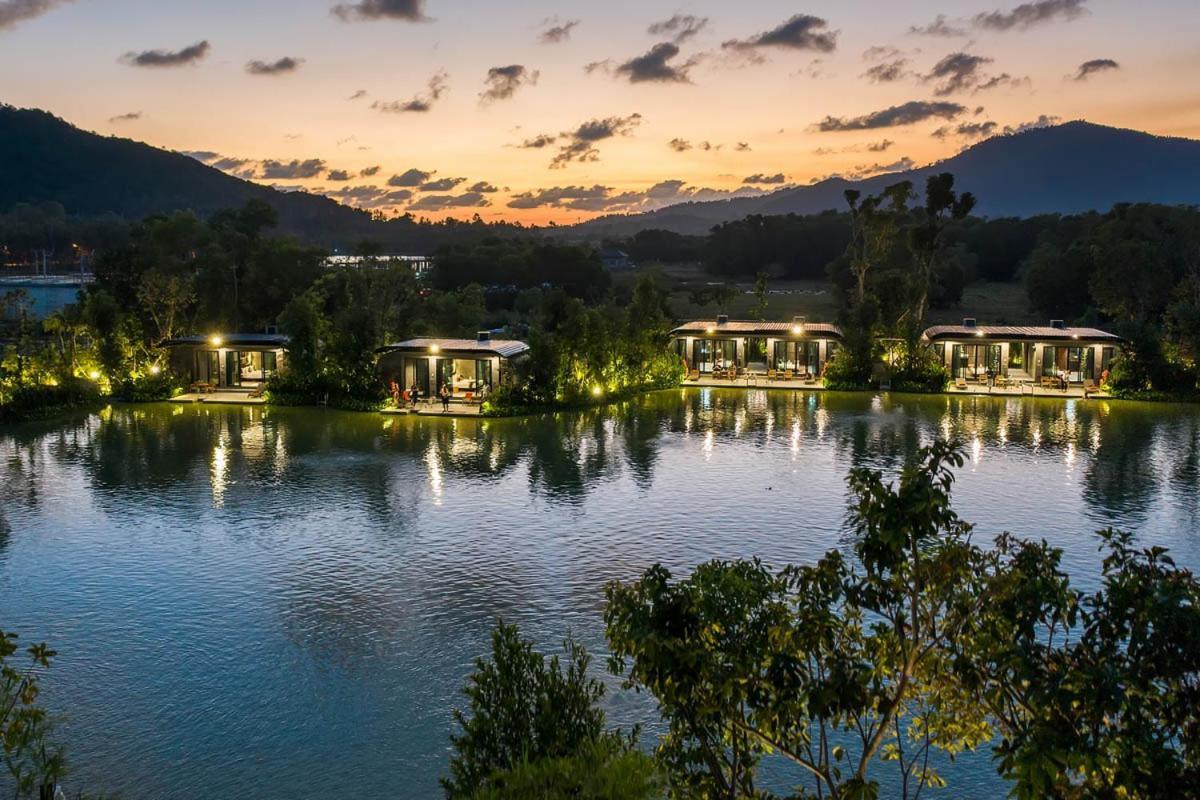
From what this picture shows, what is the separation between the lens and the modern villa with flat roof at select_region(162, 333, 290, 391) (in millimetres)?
46594

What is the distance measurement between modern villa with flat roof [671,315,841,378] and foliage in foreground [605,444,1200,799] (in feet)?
142

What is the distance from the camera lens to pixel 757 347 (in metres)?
53.9

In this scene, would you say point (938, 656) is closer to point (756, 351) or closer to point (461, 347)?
point (461, 347)

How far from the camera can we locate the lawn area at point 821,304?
80188 mm

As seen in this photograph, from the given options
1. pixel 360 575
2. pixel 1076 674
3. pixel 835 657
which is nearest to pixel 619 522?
pixel 360 575

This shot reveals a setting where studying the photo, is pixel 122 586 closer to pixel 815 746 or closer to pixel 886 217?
pixel 815 746

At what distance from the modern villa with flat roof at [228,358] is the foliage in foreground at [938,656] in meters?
42.0

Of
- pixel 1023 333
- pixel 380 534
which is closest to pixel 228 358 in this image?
pixel 380 534

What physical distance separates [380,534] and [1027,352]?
126 ft

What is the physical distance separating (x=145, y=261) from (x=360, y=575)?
5630 centimetres

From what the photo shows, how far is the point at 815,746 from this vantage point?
41.9ft

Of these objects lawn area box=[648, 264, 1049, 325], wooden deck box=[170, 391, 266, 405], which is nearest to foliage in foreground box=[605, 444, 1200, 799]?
wooden deck box=[170, 391, 266, 405]

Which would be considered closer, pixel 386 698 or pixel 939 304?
pixel 386 698

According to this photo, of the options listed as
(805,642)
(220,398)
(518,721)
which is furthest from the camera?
(220,398)
